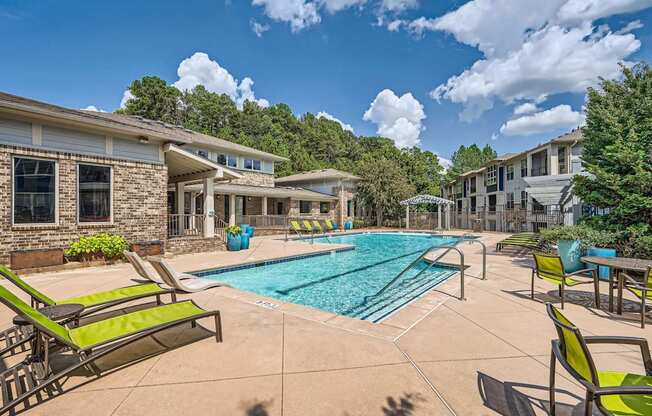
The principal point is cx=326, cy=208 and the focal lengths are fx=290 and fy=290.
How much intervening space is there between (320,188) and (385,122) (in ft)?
145

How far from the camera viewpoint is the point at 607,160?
27.6 feet

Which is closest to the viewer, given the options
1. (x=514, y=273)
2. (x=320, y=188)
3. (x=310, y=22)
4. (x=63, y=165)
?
(x=514, y=273)

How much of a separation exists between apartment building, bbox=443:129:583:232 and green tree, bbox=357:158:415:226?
6109 millimetres

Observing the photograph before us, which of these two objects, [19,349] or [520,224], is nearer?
[19,349]

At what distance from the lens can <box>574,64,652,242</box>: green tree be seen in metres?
7.75

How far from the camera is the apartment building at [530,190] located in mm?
11977

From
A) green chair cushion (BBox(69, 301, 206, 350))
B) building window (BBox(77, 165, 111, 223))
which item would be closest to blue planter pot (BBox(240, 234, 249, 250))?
building window (BBox(77, 165, 111, 223))

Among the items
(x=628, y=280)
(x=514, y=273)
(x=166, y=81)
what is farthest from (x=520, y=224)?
(x=166, y=81)

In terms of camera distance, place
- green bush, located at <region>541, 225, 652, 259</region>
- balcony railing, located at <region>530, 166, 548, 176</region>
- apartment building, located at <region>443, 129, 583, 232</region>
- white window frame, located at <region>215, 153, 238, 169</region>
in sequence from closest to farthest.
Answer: green bush, located at <region>541, 225, 652, 259</region> → apartment building, located at <region>443, 129, 583, 232</region> → balcony railing, located at <region>530, 166, 548, 176</region> → white window frame, located at <region>215, 153, 238, 169</region>

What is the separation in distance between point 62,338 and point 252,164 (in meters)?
23.0

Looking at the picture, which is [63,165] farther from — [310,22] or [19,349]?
[310,22]

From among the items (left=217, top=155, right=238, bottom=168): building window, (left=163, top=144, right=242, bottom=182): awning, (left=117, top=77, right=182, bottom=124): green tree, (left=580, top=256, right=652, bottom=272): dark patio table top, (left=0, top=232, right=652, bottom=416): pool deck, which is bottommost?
(left=0, top=232, right=652, bottom=416): pool deck

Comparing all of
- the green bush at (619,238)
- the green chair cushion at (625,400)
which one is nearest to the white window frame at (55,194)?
the green chair cushion at (625,400)

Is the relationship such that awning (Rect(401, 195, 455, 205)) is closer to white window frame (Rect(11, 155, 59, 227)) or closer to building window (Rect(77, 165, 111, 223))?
building window (Rect(77, 165, 111, 223))
